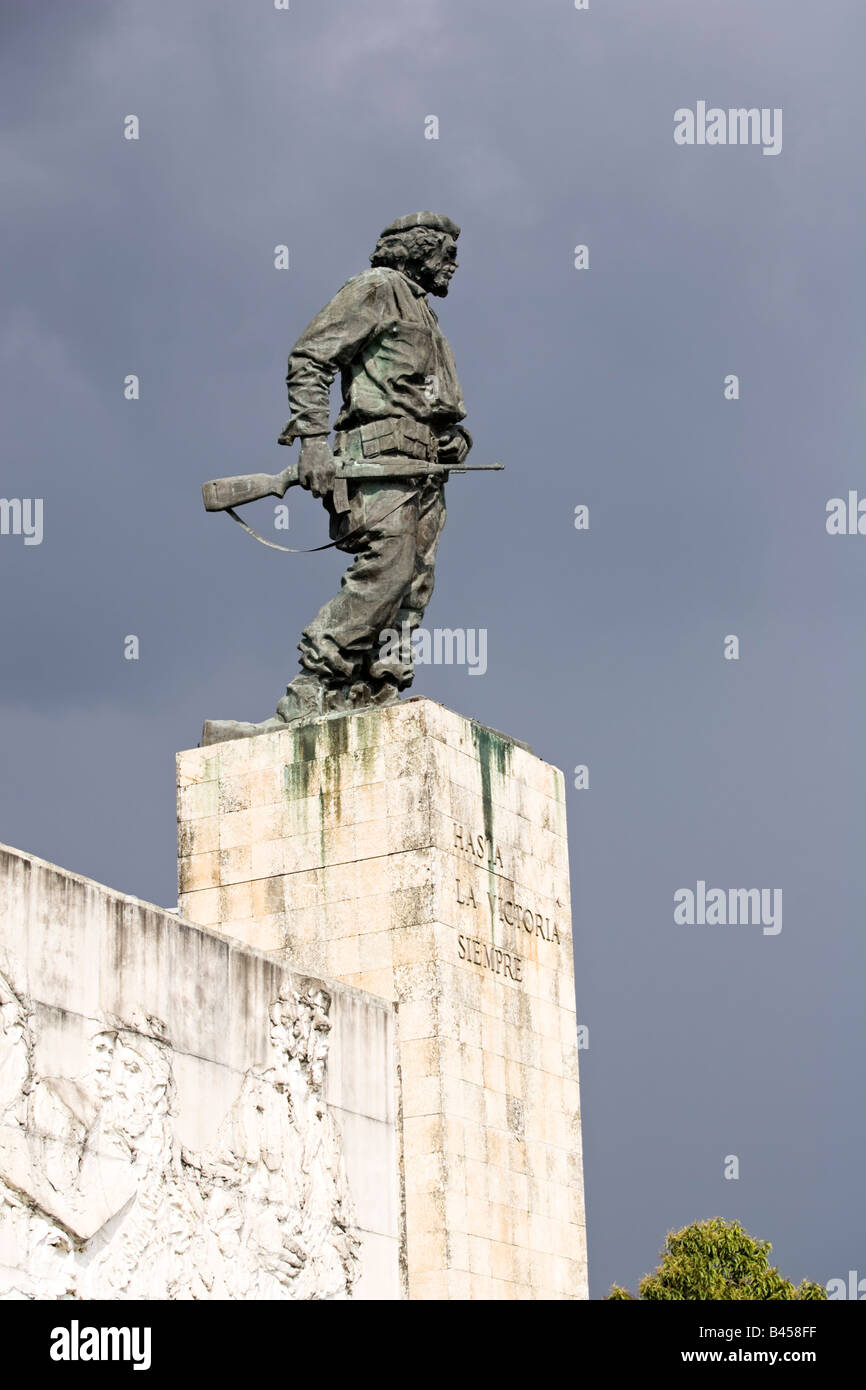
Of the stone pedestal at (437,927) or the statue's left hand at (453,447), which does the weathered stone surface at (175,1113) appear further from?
the statue's left hand at (453,447)

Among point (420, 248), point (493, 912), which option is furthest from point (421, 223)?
point (493, 912)

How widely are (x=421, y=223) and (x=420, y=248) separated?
0.61 ft

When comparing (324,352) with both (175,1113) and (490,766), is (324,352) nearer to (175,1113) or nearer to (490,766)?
(490,766)

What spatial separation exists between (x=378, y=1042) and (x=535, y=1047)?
162 centimetres

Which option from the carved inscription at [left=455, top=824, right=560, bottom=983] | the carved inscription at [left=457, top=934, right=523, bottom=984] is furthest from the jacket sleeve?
the carved inscription at [left=457, top=934, right=523, bottom=984]

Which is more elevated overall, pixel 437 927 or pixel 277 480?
pixel 277 480

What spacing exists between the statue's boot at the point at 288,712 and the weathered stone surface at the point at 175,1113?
2323 millimetres

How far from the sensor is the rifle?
1750 cm

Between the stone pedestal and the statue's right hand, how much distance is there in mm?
1629

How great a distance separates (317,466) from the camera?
17.4 meters

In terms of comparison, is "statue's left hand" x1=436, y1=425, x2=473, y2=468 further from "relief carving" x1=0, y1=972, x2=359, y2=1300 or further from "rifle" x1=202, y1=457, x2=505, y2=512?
"relief carving" x1=0, y1=972, x2=359, y2=1300

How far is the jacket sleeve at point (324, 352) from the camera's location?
17375mm
